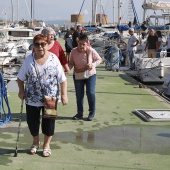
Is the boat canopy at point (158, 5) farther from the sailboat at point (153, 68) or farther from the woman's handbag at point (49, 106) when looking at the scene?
the woman's handbag at point (49, 106)

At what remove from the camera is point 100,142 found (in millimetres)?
5207

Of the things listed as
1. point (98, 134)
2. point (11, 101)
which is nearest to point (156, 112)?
point (98, 134)

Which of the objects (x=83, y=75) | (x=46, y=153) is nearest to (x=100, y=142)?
(x=46, y=153)

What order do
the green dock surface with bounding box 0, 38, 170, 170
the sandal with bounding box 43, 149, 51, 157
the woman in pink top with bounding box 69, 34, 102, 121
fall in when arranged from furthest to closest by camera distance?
the woman in pink top with bounding box 69, 34, 102, 121 < the sandal with bounding box 43, 149, 51, 157 < the green dock surface with bounding box 0, 38, 170, 170

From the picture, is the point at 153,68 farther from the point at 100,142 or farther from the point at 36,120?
the point at 36,120

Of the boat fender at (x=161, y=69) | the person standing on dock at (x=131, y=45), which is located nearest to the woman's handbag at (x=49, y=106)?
the boat fender at (x=161, y=69)

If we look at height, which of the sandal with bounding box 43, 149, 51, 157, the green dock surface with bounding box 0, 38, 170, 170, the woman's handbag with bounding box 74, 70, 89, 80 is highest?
the woman's handbag with bounding box 74, 70, 89, 80

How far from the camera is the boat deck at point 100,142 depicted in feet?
14.4

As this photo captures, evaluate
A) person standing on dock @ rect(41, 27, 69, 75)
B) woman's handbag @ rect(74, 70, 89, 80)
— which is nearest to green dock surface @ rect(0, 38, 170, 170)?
woman's handbag @ rect(74, 70, 89, 80)

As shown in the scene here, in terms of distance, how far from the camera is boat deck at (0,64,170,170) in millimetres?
4379

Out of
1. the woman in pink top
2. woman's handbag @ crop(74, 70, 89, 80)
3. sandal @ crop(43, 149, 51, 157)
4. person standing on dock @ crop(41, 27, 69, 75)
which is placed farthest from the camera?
woman's handbag @ crop(74, 70, 89, 80)

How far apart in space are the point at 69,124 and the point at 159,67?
672cm

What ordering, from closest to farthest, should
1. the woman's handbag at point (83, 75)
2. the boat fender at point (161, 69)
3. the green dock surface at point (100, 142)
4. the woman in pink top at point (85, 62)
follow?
the green dock surface at point (100, 142), the woman in pink top at point (85, 62), the woman's handbag at point (83, 75), the boat fender at point (161, 69)

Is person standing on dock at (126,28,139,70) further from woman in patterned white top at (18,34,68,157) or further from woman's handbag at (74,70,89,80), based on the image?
woman in patterned white top at (18,34,68,157)
